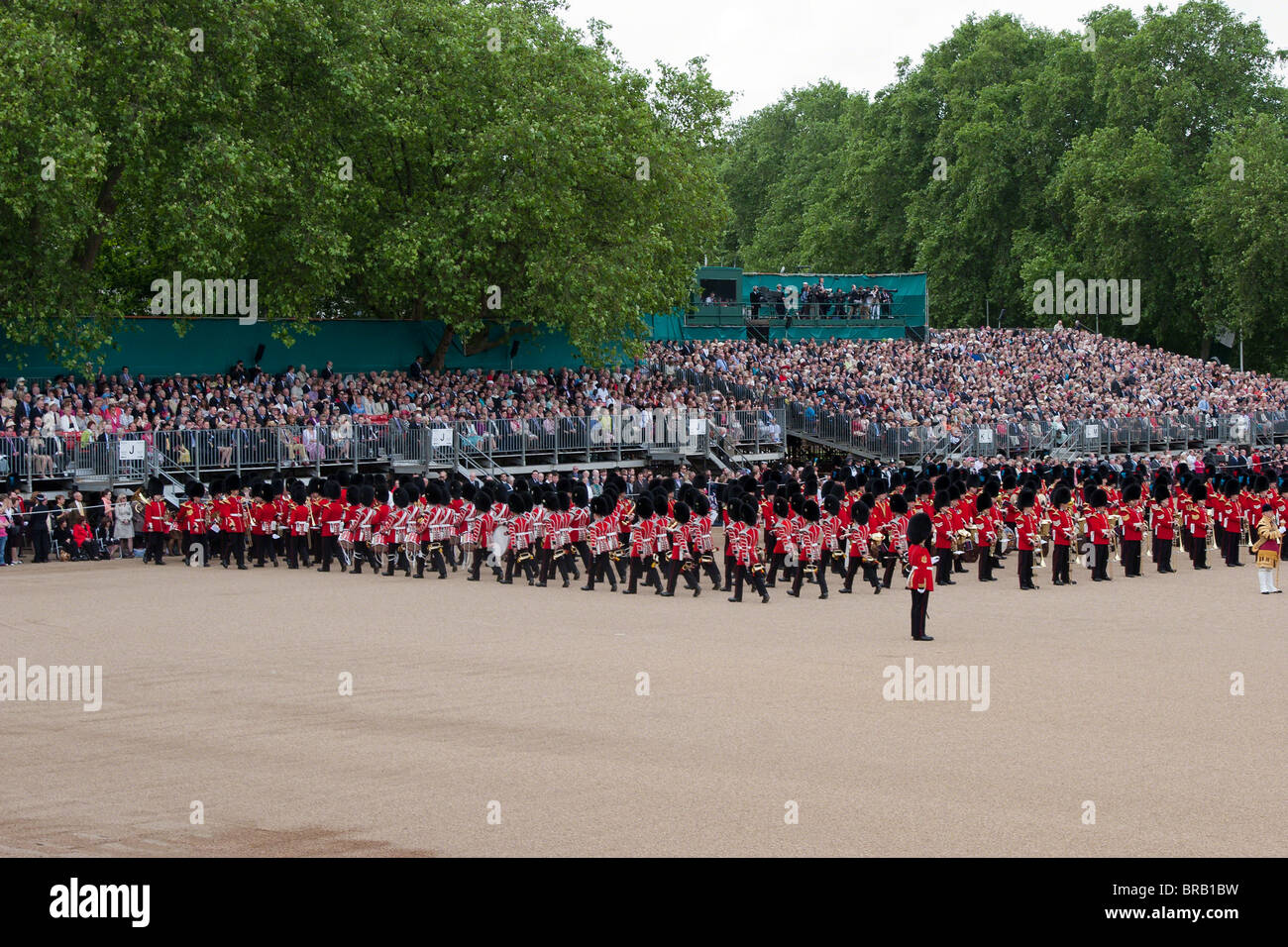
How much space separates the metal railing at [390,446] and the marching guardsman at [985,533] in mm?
11852

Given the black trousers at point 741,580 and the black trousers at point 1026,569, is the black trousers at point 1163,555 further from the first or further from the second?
the black trousers at point 741,580

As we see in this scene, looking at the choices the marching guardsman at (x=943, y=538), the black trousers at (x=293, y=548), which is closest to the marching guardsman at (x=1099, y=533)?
the marching guardsman at (x=943, y=538)

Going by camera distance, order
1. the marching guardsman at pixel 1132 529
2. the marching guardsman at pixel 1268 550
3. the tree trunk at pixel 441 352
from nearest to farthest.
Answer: the marching guardsman at pixel 1268 550 < the marching guardsman at pixel 1132 529 < the tree trunk at pixel 441 352

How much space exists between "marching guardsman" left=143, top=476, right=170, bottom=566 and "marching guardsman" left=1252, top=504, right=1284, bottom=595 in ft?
58.4

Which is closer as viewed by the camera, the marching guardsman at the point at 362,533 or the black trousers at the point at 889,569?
the black trousers at the point at 889,569

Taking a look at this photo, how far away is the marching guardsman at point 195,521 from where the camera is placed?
27.3m

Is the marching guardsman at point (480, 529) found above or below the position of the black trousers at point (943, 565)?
above

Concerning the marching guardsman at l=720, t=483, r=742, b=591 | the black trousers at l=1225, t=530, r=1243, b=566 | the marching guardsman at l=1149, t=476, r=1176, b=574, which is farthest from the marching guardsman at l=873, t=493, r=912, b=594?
the black trousers at l=1225, t=530, r=1243, b=566

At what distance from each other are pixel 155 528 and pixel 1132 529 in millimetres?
16570

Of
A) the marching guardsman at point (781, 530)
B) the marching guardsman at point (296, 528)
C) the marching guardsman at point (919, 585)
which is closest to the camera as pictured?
the marching guardsman at point (919, 585)

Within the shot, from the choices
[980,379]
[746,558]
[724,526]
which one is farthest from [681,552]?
[980,379]
